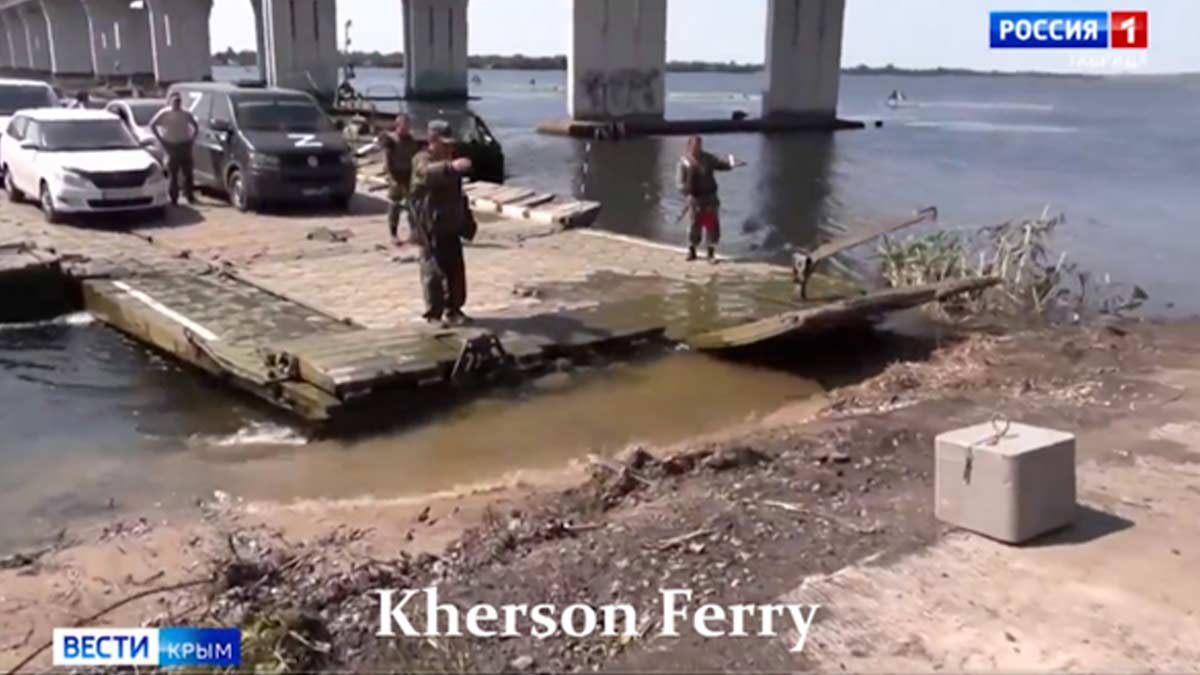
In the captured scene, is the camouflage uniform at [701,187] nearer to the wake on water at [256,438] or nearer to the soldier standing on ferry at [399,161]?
the soldier standing on ferry at [399,161]

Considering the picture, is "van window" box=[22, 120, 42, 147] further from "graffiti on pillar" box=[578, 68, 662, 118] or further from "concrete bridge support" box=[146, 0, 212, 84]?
"concrete bridge support" box=[146, 0, 212, 84]

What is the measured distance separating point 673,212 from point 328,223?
12597 mm

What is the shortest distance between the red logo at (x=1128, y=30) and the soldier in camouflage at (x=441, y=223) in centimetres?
1637

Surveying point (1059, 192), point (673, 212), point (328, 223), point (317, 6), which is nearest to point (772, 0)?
point (317, 6)

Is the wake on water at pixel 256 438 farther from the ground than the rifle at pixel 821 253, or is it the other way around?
the rifle at pixel 821 253

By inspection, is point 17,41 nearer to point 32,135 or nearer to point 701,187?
point 32,135

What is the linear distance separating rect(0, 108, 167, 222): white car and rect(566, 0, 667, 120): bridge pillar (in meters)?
42.5

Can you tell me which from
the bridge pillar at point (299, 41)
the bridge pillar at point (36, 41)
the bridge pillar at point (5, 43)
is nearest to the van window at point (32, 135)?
the bridge pillar at point (299, 41)

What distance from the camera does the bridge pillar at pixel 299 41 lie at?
7056 cm

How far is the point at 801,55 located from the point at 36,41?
95.0 meters

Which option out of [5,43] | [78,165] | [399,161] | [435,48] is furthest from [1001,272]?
[5,43]

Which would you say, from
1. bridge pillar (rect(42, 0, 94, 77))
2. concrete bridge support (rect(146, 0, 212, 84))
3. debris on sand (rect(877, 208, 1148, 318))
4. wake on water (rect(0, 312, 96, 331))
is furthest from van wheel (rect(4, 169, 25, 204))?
bridge pillar (rect(42, 0, 94, 77))

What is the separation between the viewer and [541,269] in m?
14.0

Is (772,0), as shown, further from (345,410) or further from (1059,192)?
(345,410)
